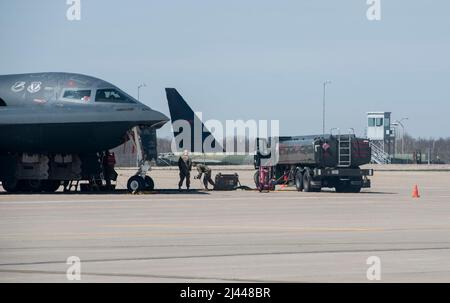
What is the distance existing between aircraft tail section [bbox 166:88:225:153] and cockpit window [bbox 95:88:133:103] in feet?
84.3

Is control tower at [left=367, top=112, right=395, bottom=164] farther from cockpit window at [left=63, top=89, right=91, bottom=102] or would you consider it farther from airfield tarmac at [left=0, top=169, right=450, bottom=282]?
airfield tarmac at [left=0, top=169, right=450, bottom=282]

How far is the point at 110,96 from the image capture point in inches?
1594

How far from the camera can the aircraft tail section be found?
221 ft

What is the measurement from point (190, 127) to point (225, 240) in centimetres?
5022

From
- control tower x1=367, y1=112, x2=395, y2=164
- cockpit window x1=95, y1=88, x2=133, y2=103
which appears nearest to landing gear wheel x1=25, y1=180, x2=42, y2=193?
cockpit window x1=95, y1=88, x2=133, y2=103

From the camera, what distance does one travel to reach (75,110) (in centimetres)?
4003

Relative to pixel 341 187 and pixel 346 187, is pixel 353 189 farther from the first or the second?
pixel 341 187

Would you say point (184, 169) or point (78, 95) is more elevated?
point (78, 95)

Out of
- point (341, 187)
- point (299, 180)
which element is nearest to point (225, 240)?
point (341, 187)

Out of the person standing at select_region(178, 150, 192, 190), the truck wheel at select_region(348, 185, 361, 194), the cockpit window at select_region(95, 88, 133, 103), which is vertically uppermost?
the cockpit window at select_region(95, 88, 133, 103)

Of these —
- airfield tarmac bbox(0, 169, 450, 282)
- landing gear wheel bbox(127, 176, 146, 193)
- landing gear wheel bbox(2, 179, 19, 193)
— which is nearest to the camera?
airfield tarmac bbox(0, 169, 450, 282)

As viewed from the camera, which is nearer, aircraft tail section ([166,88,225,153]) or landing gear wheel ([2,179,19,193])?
landing gear wheel ([2,179,19,193])
